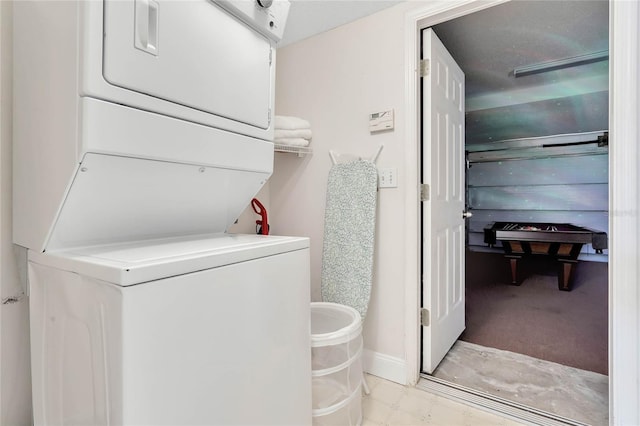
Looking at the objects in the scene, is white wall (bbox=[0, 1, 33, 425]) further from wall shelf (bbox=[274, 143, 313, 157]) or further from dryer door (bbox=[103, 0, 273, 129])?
wall shelf (bbox=[274, 143, 313, 157])

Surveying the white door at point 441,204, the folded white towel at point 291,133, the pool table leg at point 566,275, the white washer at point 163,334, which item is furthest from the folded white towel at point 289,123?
the pool table leg at point 566,275

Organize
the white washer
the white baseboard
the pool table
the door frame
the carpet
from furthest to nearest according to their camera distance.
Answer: the pool table
the carpet
the white baseboard
the door frame
the white washer

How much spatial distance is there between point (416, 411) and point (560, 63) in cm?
317

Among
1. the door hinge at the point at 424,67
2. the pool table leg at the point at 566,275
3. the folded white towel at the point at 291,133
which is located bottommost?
the pool table leg at the point at 566,275

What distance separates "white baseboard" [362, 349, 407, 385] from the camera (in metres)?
1.76

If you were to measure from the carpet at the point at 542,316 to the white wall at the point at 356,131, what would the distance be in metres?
0.97

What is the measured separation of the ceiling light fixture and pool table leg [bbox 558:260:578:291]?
2.21 metres

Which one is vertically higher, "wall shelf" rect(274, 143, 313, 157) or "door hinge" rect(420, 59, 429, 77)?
"door hinge" rect(420, 59, 429, 77)

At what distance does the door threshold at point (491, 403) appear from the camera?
1.47 metres

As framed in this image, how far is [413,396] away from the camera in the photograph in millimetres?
1650

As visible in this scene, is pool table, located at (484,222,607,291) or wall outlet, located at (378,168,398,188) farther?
pool table, located at (484,222,607,291)

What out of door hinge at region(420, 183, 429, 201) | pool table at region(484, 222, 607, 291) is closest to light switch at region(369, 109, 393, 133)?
door hinge at region(420, 183, 429, 201)

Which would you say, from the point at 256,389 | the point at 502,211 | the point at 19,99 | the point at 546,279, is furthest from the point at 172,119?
the point at 502,211

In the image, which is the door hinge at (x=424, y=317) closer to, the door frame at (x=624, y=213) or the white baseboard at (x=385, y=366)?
the white baseboard at (x=385, y=366)
